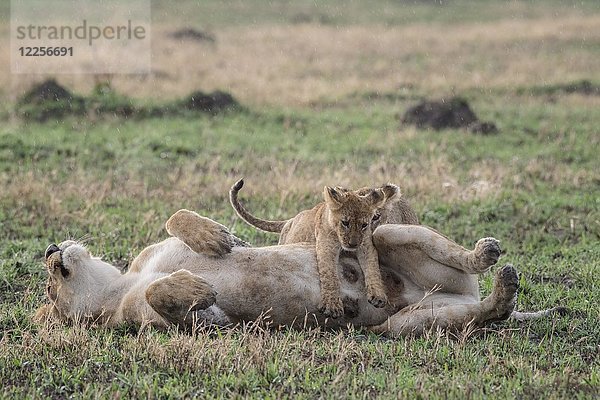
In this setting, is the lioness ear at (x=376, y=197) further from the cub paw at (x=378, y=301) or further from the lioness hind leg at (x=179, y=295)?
the lioness hind leg at (x=179, y=295)

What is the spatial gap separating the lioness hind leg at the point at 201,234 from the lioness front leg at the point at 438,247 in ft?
3.20

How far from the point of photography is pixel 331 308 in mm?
5688

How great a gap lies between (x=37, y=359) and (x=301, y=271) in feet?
5.45

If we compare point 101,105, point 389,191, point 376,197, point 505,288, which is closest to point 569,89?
point 101,105

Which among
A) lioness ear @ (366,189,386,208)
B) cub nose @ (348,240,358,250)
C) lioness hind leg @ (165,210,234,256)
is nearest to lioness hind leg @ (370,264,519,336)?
cub nose @ (348,240,358,250)

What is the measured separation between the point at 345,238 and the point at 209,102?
36.6 feet

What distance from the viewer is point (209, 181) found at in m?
11.2

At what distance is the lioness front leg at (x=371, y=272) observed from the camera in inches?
225

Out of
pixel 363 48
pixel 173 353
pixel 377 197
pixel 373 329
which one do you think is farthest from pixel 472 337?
pixel 363 48

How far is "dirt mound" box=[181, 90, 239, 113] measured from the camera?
1662 cm

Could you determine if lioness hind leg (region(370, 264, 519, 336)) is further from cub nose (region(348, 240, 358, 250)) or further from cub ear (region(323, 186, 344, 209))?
cub ear (region(323, 186, 344, 209))

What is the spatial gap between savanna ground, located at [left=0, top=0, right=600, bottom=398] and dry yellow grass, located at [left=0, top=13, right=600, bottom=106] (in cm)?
8

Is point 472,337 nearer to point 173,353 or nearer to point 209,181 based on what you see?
point 173,353

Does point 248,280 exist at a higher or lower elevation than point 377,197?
lower
